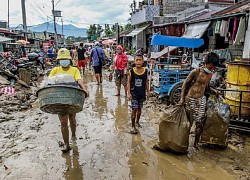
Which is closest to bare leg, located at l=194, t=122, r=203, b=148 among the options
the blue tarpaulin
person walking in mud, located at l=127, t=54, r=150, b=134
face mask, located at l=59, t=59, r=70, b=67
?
person walking in mud, located at l=127, t=54, r=150, b=134

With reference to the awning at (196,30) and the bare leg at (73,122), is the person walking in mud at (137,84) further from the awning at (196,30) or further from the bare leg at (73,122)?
the awning at (196,30)

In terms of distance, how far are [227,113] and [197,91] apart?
723 millimetres

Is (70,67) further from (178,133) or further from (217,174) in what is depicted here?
(217,174)

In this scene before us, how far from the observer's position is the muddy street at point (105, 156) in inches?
141

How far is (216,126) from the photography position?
4223mm

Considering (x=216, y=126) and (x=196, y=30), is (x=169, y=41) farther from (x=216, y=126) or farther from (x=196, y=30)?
(x=196, y=30)

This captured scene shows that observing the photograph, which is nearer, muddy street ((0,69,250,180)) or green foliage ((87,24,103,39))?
muddy street ((0,69,250,180))

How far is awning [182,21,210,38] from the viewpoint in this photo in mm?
10703

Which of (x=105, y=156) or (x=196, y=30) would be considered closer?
(x=105, y=156)

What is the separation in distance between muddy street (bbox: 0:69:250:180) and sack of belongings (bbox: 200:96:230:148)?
185mm

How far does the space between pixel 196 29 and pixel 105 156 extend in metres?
8.91

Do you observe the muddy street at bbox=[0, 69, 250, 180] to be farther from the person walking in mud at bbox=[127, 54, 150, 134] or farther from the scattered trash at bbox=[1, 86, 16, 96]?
Answer: the scattered trash at bbox=[1, 86, 16, 96]

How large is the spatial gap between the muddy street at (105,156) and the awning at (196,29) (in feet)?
20.2

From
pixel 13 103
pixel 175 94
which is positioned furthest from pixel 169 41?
pixel 13 103
